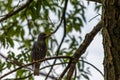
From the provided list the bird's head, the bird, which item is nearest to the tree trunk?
the bird

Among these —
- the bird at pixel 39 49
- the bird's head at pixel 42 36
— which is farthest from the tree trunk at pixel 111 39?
the bird's head at pixel 42 36

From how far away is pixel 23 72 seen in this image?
365 centimetres

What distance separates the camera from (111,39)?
2.12 m

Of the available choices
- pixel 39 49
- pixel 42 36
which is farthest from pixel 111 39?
pixel 42 36

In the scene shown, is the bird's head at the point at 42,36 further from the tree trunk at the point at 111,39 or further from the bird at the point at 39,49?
the tree trunk at the point at 111,39

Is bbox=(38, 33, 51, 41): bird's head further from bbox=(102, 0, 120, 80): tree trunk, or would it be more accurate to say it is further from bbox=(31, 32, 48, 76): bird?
bbox=(102, 0, 120, 80): tree trunk

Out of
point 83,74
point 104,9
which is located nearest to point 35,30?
point 83,74

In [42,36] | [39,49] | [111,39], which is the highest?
[42,36]

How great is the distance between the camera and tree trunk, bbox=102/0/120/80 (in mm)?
2084

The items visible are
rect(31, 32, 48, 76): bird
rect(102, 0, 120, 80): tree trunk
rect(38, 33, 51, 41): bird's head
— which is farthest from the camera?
rect(38, 33, 51, 41): bird's head

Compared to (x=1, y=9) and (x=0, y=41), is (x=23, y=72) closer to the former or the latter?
(x=0, y=41)

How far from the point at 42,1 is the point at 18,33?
38.9 inches

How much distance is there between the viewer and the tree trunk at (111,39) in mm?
2084

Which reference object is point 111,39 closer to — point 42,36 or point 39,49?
point 39,49
